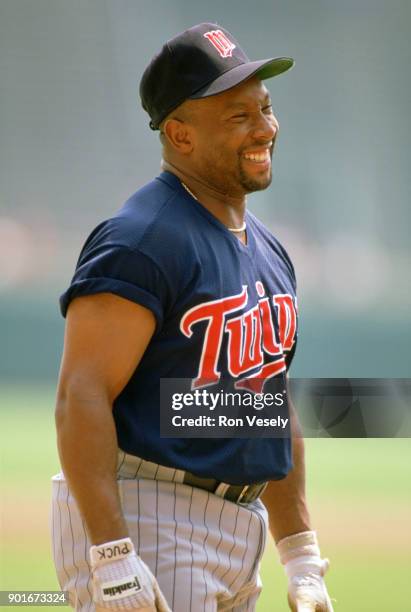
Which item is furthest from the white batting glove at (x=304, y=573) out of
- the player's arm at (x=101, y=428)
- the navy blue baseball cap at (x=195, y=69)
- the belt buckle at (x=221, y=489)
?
the navy blue baseball cap at (x=195, y=69)

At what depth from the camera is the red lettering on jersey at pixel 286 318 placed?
1969 millimetres

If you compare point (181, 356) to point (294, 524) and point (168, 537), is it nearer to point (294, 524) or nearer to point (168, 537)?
point (168, 537)

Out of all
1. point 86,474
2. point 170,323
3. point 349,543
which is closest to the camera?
point 86,474

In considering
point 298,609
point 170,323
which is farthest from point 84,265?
point 298,609

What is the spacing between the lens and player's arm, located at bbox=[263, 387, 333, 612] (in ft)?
6.75

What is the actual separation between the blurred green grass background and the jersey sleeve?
185 centimetres

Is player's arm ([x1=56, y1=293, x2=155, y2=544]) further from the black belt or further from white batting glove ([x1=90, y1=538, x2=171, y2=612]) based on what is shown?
the black belt

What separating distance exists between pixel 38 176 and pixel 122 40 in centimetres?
51

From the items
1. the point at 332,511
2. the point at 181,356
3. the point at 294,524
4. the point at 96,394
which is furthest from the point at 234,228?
the point at 332,511

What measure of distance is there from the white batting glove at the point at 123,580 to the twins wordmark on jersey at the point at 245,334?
11.8 inches

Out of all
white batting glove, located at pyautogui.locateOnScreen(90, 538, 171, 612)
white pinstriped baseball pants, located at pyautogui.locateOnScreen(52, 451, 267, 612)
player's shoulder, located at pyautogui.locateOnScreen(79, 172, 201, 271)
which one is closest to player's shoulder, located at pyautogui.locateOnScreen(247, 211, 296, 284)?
player's shoulder, located at pyautogui.locateOnScreen(79, 172, 201, 271)

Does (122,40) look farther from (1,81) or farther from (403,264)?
(403,264)

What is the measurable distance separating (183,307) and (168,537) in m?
0.37

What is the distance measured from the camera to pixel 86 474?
1643 mm
